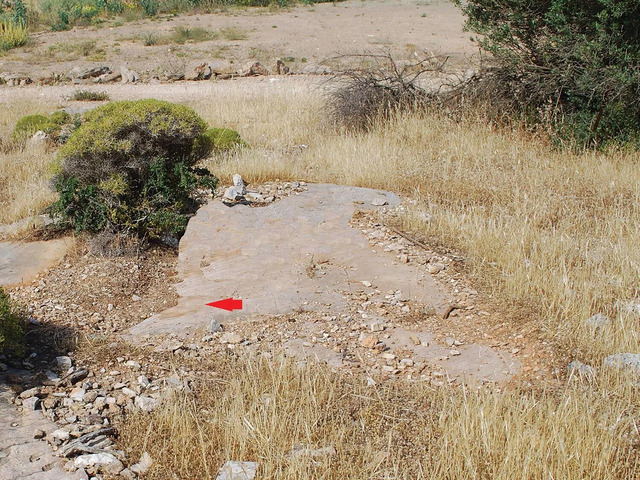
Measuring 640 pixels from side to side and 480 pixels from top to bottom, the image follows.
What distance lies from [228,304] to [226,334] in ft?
1.74

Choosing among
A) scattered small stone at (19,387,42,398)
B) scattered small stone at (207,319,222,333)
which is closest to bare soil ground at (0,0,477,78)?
scattered small stone at (207,319,222,333)

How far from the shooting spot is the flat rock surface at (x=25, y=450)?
332 cm

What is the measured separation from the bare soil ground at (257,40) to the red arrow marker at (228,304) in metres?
12.5

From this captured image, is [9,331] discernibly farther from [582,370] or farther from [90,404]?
[582,370]

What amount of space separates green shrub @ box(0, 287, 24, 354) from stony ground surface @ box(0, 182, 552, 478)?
0.33ft

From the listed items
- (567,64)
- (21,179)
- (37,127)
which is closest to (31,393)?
(21,179)

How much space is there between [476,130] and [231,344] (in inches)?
225

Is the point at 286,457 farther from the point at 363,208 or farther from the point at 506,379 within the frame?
the point at 363,208

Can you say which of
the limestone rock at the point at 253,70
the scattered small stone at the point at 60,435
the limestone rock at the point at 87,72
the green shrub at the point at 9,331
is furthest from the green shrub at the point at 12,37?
the scattered small stone at the point at 60,435

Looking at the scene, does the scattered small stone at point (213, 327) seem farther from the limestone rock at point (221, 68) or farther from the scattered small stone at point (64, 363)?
the limestone rock at point (221, 68)

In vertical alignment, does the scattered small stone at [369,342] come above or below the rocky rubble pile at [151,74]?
below

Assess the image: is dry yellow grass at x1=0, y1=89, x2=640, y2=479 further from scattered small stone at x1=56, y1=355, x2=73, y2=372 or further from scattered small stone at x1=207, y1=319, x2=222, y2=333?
scattered small stone at x1=56, y1=355, x2=73, y2=372

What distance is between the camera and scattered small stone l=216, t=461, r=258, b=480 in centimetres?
330

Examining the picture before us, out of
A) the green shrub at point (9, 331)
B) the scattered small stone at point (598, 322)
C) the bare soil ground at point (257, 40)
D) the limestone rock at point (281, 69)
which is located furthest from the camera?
the bare soil ground at point (257, 40)
